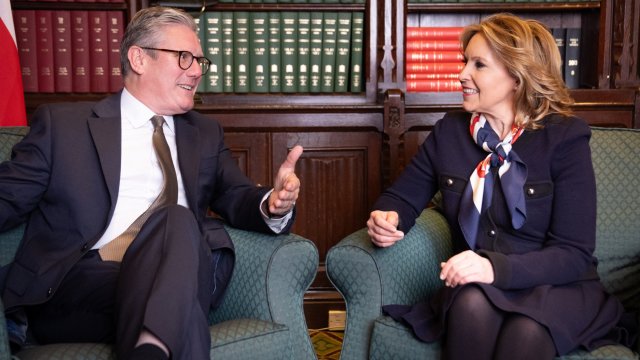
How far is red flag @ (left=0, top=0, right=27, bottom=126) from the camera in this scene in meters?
2.97

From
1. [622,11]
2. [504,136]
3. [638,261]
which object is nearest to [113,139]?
[504,136]

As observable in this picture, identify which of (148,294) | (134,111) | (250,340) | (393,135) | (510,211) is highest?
(134,111)

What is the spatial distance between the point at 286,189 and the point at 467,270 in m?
0.48

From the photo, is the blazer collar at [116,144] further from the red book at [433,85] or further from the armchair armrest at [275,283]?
→ the red book at [433,85]

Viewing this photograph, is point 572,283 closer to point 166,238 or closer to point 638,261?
point 638,261

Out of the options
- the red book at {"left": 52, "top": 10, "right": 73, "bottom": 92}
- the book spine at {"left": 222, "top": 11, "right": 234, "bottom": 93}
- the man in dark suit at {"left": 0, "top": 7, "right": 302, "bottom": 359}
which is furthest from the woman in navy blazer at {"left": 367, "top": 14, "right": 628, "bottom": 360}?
the red book at {"left": 52, "top": 10, "right": 73, "bottom": 92}

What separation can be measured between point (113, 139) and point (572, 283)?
117 cm

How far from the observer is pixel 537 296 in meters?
1.86

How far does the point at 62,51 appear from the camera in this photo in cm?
327

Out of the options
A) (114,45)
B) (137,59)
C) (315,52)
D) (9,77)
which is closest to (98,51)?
(114,45)

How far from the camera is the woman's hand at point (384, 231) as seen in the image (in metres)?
1.98

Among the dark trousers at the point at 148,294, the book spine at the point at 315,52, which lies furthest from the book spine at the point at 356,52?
the dark trousers at the point at 148,294

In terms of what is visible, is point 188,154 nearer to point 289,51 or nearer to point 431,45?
point 289,51

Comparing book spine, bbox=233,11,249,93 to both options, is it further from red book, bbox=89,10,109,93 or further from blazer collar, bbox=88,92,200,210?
blazer collar, bbox=88,92,200,210
